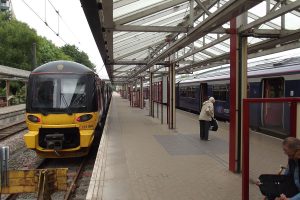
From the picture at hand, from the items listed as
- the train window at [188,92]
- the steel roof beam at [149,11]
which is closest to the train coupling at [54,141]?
the steel roof beam at [149,11]

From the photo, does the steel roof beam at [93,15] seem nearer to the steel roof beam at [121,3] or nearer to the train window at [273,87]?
the steel roof beam at [121,3]

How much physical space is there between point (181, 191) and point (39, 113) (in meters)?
5.54

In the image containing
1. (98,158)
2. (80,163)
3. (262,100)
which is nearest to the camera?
(262,100)

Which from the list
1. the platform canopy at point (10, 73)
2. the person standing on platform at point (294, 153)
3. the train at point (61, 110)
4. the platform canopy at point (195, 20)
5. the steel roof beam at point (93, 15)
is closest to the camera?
the person standing on platform at point (294, 153)

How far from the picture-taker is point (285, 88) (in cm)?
1298

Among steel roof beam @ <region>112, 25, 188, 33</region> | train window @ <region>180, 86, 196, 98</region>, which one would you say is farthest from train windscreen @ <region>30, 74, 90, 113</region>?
train window @ <region>180, 86, 196, 98</region>

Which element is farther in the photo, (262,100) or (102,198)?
(102,198)

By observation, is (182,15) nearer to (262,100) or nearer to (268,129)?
(268,129)

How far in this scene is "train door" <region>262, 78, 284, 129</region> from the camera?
13.6 metres

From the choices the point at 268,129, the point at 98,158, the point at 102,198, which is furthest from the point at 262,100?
the point at 268,129

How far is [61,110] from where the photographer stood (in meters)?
11.5

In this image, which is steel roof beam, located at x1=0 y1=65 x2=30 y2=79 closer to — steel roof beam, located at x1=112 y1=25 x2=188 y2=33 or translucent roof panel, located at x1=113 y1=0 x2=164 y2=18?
steel roof beam, located at x1=112 y1=25 x2=188 y2=33

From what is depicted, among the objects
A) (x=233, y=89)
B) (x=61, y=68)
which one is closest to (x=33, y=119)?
(x=61, y=68)

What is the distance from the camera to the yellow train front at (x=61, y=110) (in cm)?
1122
